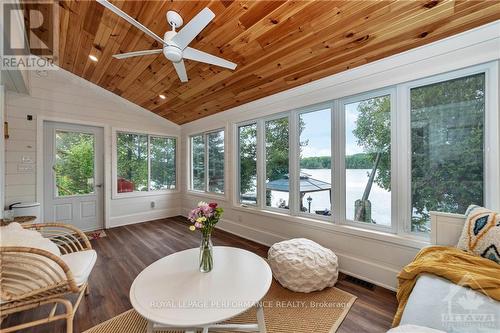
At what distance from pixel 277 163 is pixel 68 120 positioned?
13.0 feet

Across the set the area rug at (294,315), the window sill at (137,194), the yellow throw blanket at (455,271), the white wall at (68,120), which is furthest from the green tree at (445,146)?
the white wall at (68,120)

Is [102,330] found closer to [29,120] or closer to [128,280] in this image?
[128,280]

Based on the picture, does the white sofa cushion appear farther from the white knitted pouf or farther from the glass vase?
the white knitted pouf

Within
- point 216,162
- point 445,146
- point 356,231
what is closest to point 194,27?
point 445,146

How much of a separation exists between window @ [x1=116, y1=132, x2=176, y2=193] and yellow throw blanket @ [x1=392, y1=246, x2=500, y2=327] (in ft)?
16.2

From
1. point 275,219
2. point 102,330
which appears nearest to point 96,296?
point 102,330

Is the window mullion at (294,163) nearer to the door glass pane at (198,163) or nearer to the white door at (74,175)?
the door glass pane at (198,163)

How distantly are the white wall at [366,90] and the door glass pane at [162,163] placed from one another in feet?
8.20

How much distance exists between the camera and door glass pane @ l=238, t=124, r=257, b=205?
3.77 m

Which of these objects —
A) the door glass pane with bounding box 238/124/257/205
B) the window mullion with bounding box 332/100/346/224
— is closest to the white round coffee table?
the window mullion with bounding box 332/100/346/224

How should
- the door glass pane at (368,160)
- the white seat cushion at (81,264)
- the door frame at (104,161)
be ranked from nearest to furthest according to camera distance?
the white seat cushion at (81,264) → the door glass pane at (368,160) → the door frame at (104,161)

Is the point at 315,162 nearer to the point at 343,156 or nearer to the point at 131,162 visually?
the point at 343,156

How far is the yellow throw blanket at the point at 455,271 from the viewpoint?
3.68 feet

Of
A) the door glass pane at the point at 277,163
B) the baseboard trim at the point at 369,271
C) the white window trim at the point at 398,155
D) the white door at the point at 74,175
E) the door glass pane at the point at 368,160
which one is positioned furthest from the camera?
the white door at the point at 74,175
